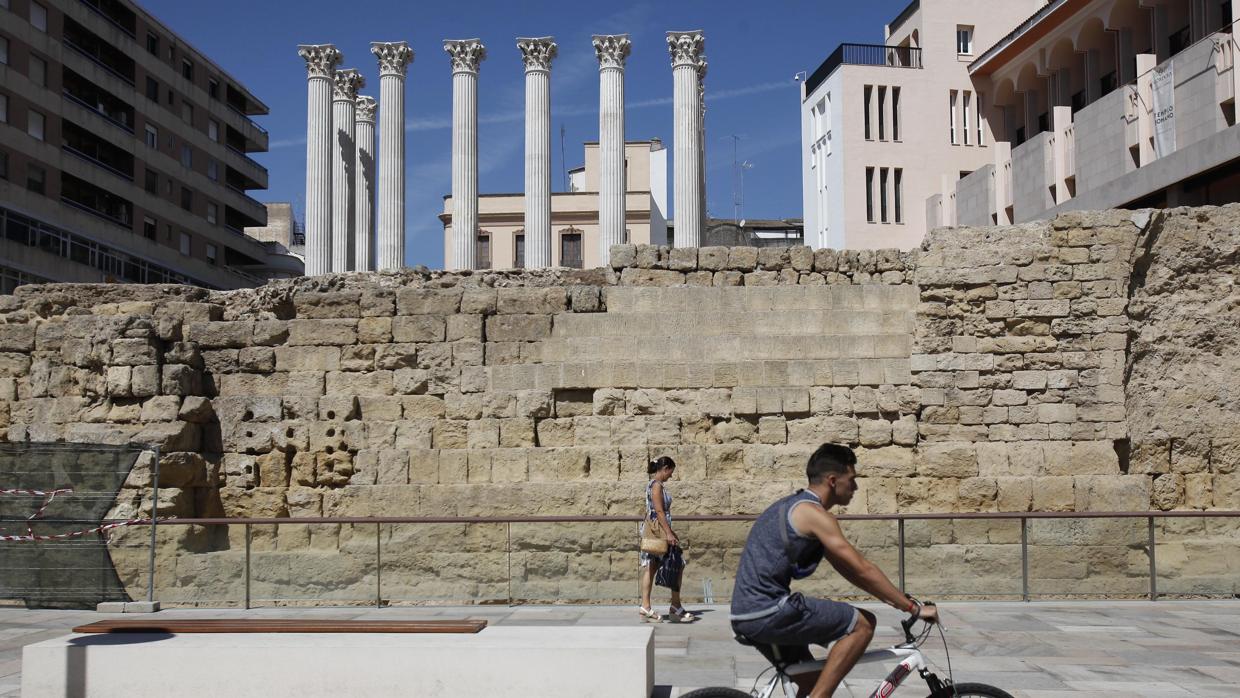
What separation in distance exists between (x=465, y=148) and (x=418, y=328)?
2389 cm

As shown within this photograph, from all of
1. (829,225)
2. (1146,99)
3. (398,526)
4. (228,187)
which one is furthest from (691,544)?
(228,187)

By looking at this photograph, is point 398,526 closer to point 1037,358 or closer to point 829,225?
point 1037,358

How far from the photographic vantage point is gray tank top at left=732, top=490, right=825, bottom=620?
17.5ft

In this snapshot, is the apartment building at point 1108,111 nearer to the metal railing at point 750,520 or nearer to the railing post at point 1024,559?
the metal railing at point 750,520

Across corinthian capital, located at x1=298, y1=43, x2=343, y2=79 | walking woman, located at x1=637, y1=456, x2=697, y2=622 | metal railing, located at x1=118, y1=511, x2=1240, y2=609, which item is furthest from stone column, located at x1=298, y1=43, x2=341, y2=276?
walking woman, located at x1=637, y1=456, x2=697, y2=622

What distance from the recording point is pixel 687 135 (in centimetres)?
3594

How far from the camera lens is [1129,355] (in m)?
14.3

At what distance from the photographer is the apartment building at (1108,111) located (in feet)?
80.4

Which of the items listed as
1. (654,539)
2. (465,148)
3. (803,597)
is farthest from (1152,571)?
(465,148)

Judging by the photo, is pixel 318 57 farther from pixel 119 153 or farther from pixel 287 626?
pixel 287 626

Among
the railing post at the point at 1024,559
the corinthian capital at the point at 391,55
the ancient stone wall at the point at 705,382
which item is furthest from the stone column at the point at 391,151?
the railing post at the point at 1024,559

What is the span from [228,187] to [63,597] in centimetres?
4913

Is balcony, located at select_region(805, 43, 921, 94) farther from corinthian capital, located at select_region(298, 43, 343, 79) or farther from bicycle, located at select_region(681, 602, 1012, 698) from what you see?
bicycle, located at select_region(681, 602, 1012, 698)

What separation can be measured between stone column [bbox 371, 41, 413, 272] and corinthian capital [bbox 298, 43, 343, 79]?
5.92 ft
